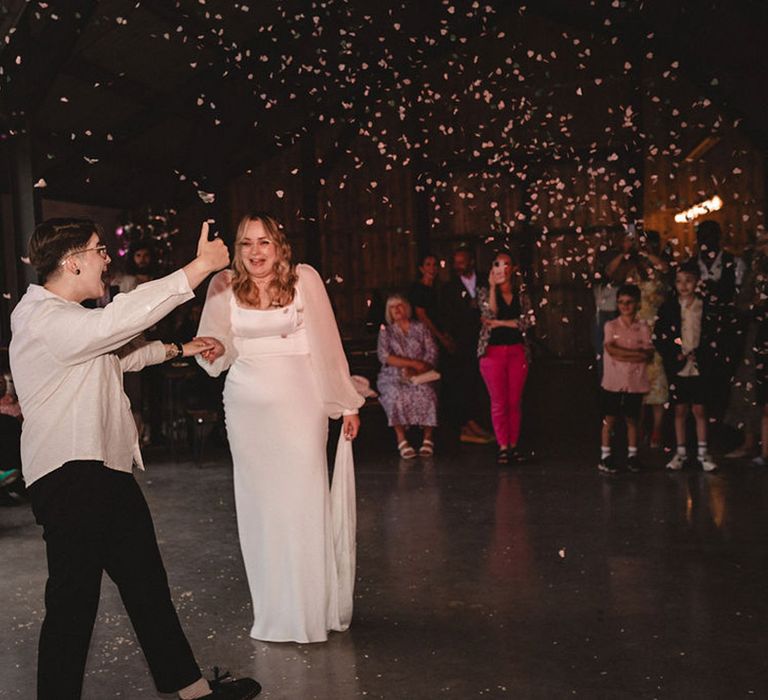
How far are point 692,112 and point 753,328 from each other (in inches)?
286

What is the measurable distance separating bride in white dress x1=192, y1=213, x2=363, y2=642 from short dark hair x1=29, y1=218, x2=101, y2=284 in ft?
3.30

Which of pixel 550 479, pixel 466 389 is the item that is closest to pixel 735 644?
pixel 550 479

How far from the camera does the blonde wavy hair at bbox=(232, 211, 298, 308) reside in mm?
3637

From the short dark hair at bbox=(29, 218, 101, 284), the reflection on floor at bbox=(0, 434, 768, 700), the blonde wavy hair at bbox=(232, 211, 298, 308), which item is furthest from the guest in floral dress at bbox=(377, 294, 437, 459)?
the short dark hair at bbox=(29, 218, 101, 284)

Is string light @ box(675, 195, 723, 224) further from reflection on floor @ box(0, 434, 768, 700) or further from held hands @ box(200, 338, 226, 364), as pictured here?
held hands @ box(200, 338, 226, 364)

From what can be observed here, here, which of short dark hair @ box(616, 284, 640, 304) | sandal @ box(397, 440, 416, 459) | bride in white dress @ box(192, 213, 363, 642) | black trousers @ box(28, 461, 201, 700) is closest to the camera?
black trousers @ box(28, 461, 201, 700)

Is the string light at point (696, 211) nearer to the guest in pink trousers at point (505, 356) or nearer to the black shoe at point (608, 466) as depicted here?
the guest in pink trousers at point (505, 356)

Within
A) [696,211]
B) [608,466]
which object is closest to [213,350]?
[608,466]

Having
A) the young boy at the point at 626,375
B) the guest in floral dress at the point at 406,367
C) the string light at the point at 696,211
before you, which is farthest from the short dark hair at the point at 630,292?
the string light at the point at 696,211

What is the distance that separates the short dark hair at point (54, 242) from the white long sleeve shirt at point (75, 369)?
67 mm

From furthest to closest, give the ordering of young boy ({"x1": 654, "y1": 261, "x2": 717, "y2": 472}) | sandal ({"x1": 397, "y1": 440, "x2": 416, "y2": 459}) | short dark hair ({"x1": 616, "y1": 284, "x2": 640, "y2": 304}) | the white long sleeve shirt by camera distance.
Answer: sandal ({"x1": 397, "y1": 440, "x2": 416, "y2": 459})
short dark hair ({"x1": 616, "y1": 284, "x2": 640, "y2": 304})
young boy ({"x1": 654, "y1": 261, "x2": 717, "y2": 472})
the white long sleeve shirt

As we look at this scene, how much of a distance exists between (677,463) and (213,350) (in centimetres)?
429

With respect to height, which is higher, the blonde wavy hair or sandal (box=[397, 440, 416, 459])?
the blonde wavy hair

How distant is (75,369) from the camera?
259 cm
